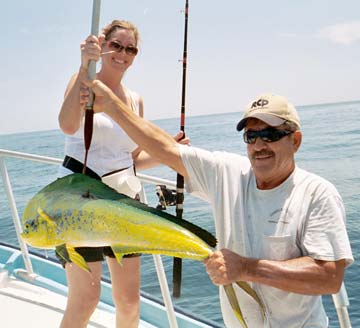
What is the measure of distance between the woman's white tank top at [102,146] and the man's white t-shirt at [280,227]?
578mm

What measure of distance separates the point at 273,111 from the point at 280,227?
0.46 meters

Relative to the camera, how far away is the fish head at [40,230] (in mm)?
1514

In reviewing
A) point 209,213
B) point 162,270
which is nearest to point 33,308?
point 162,270

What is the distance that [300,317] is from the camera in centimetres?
181

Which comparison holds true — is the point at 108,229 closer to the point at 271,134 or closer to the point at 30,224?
the point at 30,224

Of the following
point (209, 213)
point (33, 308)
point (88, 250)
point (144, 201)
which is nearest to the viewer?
point (88, 250)

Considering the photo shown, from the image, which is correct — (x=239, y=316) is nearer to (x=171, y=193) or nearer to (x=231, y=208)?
(x=231, y=208)

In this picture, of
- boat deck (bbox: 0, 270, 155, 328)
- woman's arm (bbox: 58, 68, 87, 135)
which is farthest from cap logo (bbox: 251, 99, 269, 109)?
boat deck (bbox: 0, 270, 155, 328)

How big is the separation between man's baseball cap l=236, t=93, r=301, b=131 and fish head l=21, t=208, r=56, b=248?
2.92ft

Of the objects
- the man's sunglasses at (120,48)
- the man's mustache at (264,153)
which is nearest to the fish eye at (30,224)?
the man's mustache at (264,153)

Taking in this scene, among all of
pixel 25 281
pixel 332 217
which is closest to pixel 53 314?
pixel 25 281

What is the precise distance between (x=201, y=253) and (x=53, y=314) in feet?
6.84

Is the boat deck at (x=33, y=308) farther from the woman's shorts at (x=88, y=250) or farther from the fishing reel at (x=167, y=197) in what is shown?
the woman's shorts at (x=88, y=250)

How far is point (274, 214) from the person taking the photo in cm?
183
